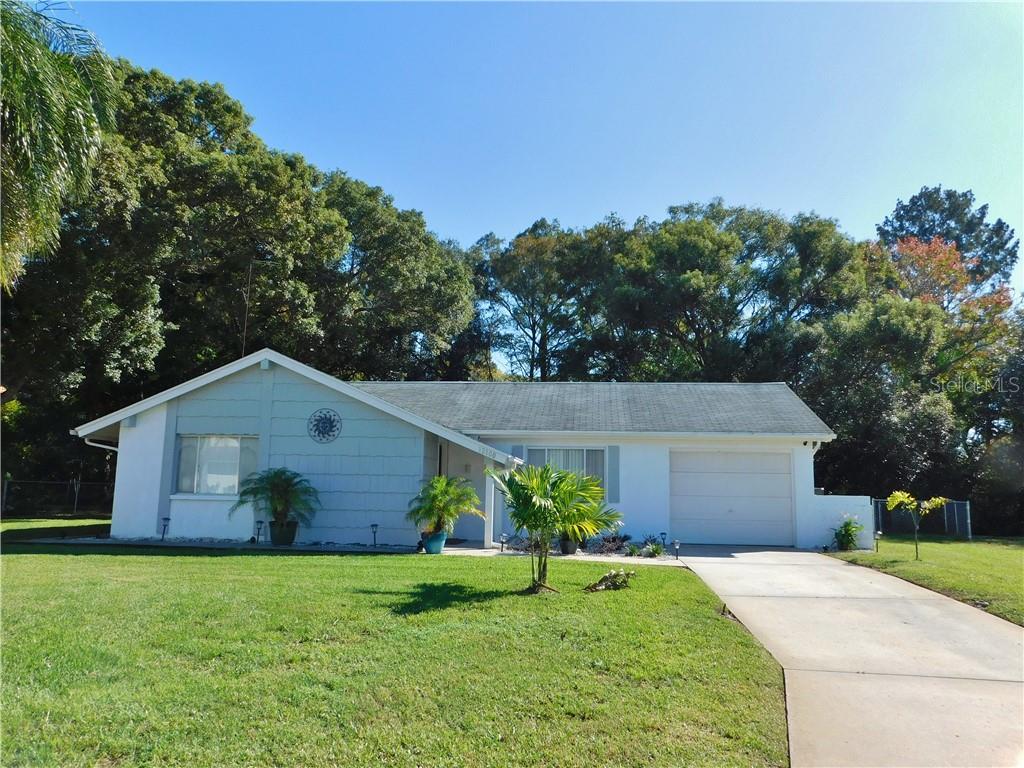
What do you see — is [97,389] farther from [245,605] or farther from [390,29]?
[245,605]

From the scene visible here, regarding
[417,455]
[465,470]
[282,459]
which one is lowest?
[465,470]

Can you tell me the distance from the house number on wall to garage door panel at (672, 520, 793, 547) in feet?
27.0

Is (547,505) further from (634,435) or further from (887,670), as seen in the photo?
(634,435)

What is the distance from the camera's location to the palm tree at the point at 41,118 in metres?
9.64

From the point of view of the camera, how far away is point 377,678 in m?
5.17

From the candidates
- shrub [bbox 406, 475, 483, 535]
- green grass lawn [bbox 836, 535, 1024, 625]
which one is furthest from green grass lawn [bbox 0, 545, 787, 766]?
shrub [bbox 406, 475, 483, 535]

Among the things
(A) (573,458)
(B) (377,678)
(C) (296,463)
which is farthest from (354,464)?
(B) (377,678)

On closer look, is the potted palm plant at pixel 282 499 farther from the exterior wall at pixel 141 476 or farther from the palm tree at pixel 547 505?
the palm tree at pixel 547 505

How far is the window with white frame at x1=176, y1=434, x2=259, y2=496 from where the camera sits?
14875mm

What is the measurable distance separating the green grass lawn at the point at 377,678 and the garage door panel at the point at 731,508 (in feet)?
27.1

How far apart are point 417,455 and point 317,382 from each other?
2694mm

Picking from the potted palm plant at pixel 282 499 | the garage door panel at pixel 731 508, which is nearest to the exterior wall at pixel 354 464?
the potted palm plant at pixel 282 499

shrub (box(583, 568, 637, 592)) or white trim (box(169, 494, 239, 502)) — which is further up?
white trim (box(169, 494, 239, 502))

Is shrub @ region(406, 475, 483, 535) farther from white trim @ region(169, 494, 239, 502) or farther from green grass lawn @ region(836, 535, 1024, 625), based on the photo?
green grass lawn @ region(836, 535, 1024, 625)
